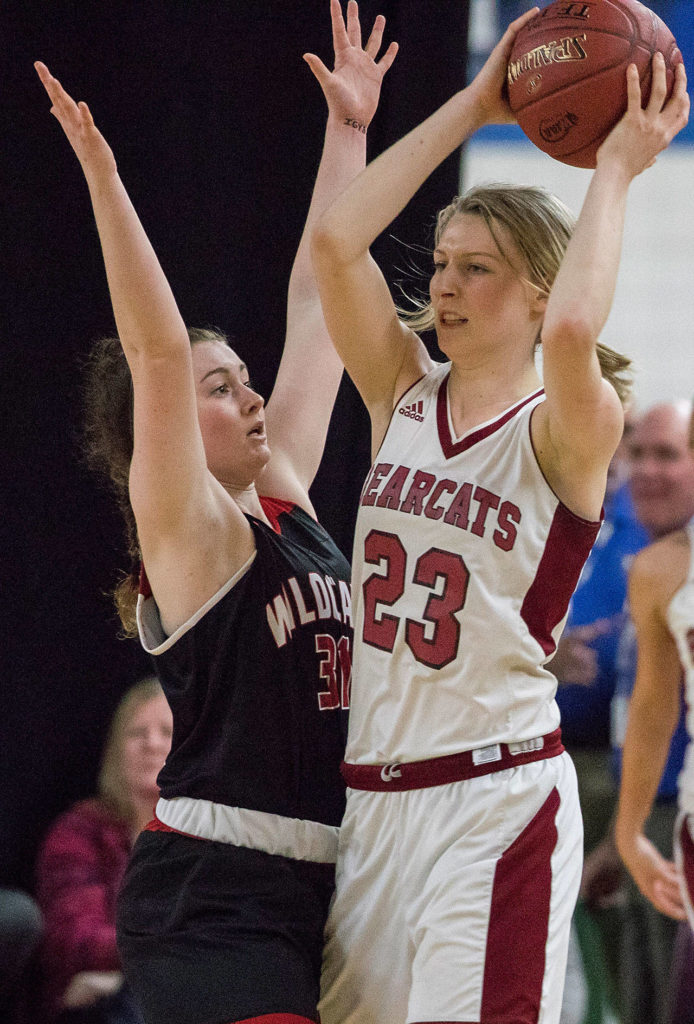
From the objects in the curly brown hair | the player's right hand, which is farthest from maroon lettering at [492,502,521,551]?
the player's right hand

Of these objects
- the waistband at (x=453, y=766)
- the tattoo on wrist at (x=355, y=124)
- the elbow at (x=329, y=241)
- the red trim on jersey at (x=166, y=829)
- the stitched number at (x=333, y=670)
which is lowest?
the red trim on jersey at (x=166, y=829)

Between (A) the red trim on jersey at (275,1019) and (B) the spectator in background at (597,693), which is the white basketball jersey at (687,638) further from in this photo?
(A) the red trim on jersey at (275,1019)

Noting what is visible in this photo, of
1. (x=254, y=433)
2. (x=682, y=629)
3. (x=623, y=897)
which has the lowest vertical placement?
(x=623, y=897)

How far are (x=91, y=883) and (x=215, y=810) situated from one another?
1952mm

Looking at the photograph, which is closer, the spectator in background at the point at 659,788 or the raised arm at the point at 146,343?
the raised arm at the point at 146,343

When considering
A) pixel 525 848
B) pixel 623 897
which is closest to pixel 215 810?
pixel 525 848

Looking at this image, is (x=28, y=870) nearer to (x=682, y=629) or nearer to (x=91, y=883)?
(x=91, y=883)

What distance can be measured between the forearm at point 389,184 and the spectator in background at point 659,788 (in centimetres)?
285

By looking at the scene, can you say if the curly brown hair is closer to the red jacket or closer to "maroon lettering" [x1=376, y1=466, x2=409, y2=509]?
"maroon lettering" [x1=376, y1=466, x2=409, y2=509]

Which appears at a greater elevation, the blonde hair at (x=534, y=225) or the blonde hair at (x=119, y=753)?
the blonde hair at (x=534, y=225)

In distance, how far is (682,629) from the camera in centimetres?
411

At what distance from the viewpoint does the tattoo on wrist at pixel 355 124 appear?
3.15m

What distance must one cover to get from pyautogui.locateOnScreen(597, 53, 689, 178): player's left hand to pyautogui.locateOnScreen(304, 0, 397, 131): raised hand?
840mm

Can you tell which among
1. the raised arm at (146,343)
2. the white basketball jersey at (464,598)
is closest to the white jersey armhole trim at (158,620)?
the raised arm at (146,343)
